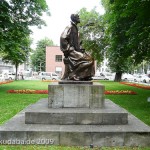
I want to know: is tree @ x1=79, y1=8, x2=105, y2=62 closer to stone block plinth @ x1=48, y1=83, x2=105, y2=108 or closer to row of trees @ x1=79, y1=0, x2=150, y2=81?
row of trees @ x1=79, y1=0, x2=150, y2=81

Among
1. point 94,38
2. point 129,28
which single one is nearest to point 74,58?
point 129,28

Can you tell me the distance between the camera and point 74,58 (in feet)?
30.5

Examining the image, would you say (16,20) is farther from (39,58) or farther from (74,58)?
(39,58)

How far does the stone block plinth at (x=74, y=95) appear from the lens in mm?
8523


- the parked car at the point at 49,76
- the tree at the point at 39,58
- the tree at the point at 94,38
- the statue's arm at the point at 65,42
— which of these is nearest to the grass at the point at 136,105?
the statue's arm at the point at 65,42

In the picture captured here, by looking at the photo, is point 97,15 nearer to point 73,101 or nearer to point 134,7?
point 134,7

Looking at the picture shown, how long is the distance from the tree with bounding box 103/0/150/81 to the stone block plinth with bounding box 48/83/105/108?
668 cm

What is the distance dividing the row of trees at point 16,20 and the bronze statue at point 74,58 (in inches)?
467

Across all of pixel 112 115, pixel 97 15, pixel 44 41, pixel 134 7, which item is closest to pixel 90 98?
pixel 112 115

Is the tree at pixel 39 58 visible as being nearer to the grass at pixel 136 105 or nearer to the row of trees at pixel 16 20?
the row of trees at pixel 16 20

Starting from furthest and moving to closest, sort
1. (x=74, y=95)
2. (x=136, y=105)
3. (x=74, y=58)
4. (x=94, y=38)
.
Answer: (x=94, y=38)
(x=136, y=105)
(x=74, y=58)
(x=74, y=95)

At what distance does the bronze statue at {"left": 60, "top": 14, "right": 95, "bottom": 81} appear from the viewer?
919cm

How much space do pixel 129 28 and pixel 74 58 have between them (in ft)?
35.1

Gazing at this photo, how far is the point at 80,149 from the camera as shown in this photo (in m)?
6.45
